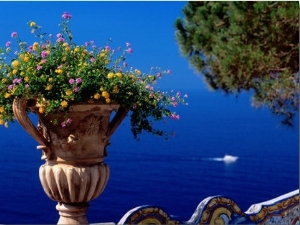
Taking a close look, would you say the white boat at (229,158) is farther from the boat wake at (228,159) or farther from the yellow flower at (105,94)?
the yellow flower at (105,94)

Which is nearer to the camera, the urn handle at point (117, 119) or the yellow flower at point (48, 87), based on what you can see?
the yellow flower at point (48, 87)

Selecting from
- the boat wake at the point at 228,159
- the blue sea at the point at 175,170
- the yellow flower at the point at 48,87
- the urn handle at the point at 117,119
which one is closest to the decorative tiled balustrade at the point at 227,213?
the urn handle at the point at 117,119

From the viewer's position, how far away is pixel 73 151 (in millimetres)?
2801

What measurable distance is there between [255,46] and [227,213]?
1.84 m

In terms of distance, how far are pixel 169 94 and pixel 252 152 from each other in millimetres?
22718

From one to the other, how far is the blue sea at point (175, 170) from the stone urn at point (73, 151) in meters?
7.87

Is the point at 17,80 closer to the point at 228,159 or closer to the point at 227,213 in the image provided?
the point at 227,213

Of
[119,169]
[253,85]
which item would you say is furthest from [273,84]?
[119,169]

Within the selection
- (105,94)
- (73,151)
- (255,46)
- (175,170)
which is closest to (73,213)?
(73,151)

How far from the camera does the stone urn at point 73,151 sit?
2.78 metres

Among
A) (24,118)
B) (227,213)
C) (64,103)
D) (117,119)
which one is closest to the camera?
(64,103)

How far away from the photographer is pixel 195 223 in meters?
3.13

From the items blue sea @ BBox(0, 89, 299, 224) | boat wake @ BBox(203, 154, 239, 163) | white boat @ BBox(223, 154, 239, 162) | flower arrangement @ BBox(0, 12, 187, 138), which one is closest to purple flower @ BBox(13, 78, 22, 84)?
flower arrangement @ BBox(0, 12, 187, 138)

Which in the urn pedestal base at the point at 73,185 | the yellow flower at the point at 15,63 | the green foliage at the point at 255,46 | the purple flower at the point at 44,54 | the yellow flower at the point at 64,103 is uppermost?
the green foliage at the point at 255,46
